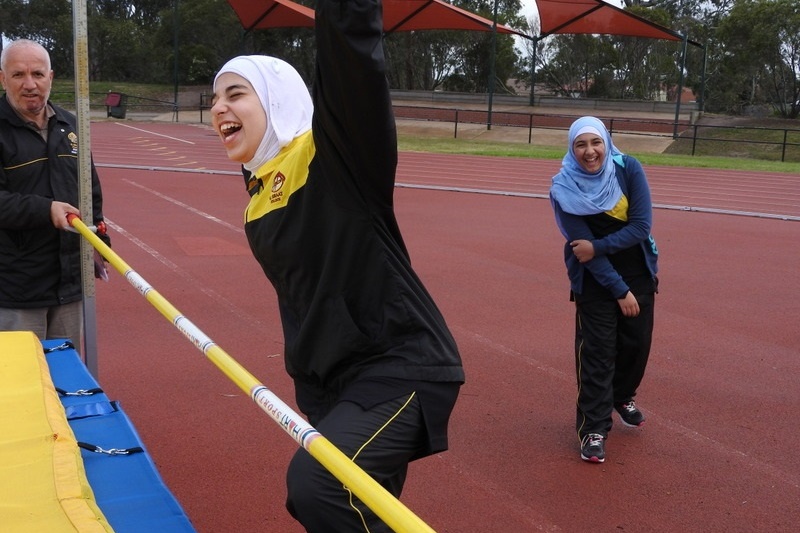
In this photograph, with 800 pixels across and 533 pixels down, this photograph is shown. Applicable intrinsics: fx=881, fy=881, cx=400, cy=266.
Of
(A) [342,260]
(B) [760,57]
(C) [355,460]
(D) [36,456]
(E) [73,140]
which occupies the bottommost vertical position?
(D) [36,456]

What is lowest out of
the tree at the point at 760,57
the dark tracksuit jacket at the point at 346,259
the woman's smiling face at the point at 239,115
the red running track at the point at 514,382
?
the red running track at the point at 514,382

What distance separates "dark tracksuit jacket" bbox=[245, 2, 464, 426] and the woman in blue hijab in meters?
2.29

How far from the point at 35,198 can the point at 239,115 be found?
6.27 feet

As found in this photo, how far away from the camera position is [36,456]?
3.04 m

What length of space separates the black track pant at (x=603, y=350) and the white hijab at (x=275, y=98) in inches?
97.5

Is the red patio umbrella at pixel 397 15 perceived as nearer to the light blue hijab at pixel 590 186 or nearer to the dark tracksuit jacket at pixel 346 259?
the light blue hijab at pixel 590 186

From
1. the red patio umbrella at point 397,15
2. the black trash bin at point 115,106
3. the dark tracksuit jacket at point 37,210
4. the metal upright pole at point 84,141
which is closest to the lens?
the dark tracksuit jacket at point 37,210

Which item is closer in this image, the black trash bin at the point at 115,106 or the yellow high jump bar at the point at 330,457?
the yellow high jump bar at the point at 330,457

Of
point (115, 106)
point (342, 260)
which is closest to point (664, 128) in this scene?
point (115, 106)

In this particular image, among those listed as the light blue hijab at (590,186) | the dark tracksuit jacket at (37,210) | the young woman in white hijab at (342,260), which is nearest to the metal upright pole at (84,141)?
the dark tracksuit jacket at (37,210)

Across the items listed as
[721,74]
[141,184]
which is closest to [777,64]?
[721,74]

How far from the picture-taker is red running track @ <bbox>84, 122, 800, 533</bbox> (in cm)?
388

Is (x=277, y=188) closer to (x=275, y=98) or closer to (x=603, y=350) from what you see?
(x=275, y=98)

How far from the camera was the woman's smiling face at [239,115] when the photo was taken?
229cm
